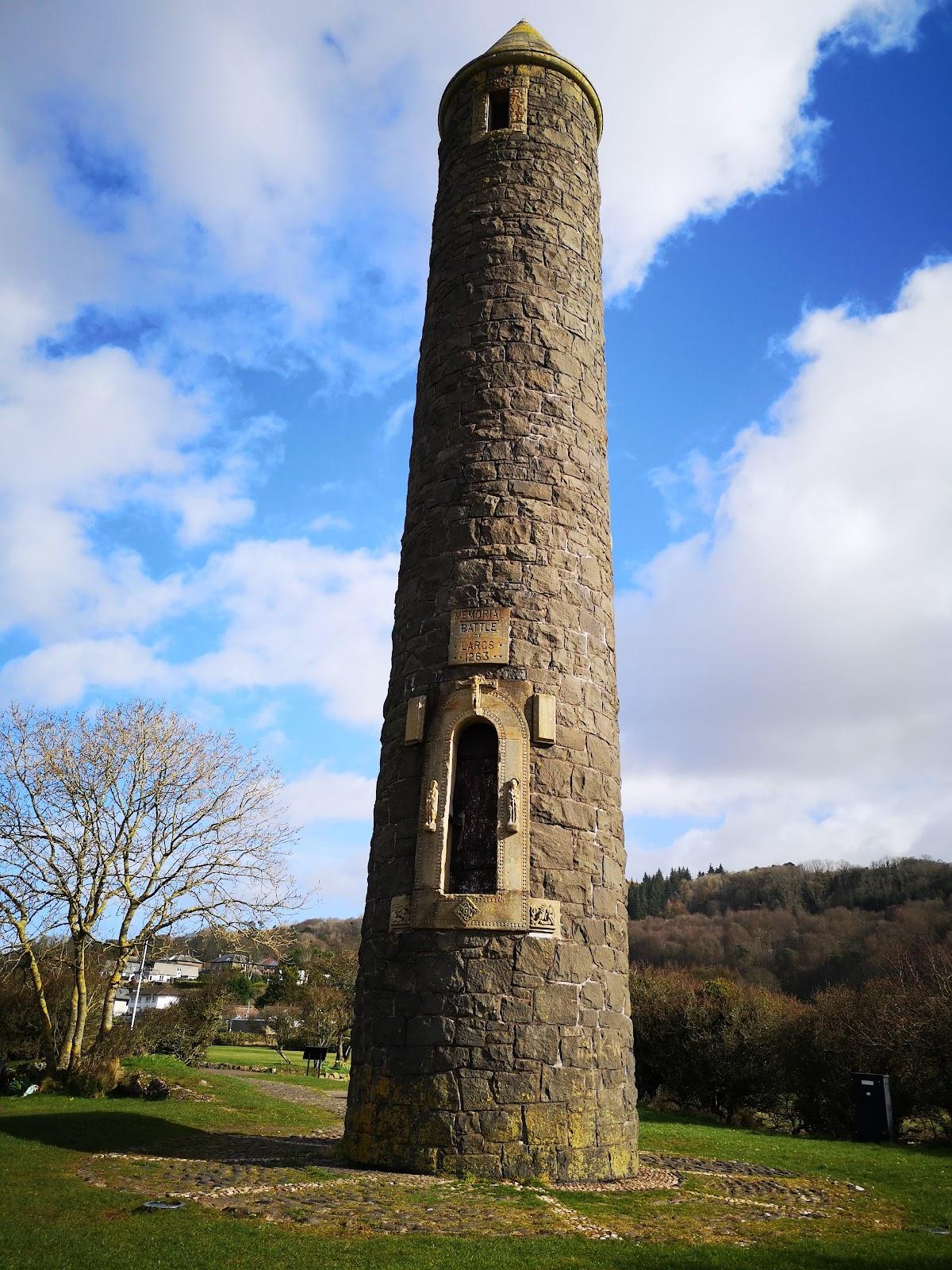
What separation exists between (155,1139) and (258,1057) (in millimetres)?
24384

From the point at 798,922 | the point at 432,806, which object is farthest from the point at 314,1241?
the point at 798,922

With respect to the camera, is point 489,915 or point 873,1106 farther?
point 873,1106

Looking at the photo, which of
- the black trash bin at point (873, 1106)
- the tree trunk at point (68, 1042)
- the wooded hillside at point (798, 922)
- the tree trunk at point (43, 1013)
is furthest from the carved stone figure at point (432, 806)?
the wooded hillside at point (798, 922)

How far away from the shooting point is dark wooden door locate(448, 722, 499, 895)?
8.81 metres

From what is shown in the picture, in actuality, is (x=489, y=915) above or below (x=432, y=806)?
below

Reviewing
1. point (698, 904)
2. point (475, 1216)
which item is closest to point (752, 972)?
point (698, 904)

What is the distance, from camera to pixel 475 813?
29.8ft

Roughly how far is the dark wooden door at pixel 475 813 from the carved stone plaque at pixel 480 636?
71cm

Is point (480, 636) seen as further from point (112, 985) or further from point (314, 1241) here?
point (112, 985)

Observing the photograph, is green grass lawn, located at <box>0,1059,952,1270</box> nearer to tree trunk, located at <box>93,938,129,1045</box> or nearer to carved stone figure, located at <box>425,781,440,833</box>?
carved stone figure, located at <box>425,781,440,833</box>

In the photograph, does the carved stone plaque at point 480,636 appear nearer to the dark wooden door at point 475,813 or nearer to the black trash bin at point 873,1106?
the dark wooden door at point 475,813

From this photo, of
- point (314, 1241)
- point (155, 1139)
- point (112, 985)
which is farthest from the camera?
point (112, 985)

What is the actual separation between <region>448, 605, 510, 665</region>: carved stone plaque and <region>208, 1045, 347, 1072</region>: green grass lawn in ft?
73.3

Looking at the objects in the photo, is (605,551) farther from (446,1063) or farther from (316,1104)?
(316,1104)
